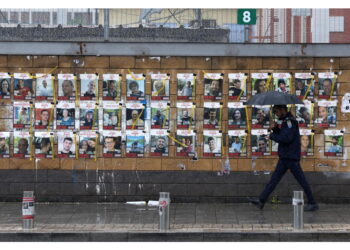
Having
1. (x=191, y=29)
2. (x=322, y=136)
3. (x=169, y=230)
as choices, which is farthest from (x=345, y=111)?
(x=169, y=230)

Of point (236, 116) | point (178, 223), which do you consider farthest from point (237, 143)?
point (178, 223)

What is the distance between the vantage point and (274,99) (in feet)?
42.6

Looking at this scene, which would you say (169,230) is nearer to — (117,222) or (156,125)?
(117,222)

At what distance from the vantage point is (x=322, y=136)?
47.2 feet

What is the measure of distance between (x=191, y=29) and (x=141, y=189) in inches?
121

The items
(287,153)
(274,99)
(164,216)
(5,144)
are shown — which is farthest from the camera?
(5,144)

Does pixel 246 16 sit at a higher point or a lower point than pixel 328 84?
higher

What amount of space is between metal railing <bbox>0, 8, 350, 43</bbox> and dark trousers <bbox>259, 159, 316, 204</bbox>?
2.34 metres

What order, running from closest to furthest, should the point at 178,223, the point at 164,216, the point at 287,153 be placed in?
1. the point at 164,216
2. the point at 178,223
3. the point at 287,153

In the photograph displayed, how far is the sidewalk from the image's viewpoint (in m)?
11.4

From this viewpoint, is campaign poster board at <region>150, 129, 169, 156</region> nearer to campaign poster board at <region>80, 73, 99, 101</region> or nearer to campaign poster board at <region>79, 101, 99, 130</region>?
campaign poster board at <region>79, 101, 99, 130</region>

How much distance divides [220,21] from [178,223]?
407 cm

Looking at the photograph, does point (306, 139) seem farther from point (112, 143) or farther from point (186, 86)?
point (112, 143)

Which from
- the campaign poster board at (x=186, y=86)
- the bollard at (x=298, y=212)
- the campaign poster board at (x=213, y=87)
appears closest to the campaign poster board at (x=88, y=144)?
Result: the campaign poster board at (x=186, y=86)
